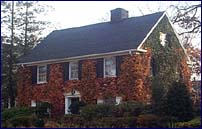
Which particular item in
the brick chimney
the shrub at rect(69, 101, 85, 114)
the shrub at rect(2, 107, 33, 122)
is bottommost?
the shrub at rect(2, 107, 33, 122)

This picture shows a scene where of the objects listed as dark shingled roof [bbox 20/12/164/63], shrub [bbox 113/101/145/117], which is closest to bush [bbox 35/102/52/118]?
dark shingled roof [bbox 20/12/164/63]

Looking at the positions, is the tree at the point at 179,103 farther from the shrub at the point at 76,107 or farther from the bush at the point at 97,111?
the shrub at the point at 76,107

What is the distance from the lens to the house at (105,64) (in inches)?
1121

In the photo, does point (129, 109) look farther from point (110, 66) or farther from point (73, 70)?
point (73, 70)

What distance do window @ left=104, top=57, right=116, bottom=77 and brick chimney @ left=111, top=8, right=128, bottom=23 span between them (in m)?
6.45

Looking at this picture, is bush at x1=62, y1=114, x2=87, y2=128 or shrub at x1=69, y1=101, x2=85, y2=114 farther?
shrub at x1=69, y1=101, x2=85, y2=114

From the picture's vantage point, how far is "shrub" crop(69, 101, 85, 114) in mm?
28931

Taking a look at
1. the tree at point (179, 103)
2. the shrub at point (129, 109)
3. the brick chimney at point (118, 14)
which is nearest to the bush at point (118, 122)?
the shrub at point (129, 109)

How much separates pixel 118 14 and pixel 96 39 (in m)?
3.39

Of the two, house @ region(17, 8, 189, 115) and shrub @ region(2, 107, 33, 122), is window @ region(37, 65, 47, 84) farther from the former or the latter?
shrub @ region(2, 107, 33, 122)

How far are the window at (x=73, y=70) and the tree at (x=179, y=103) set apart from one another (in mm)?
9879

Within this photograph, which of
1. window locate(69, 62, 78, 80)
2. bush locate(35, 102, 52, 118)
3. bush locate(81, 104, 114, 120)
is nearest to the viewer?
bush locate(81, 104, 114, 120)

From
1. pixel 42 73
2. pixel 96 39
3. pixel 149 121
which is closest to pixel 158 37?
pixel 96 39

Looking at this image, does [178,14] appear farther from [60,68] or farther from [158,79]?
[60,68]
